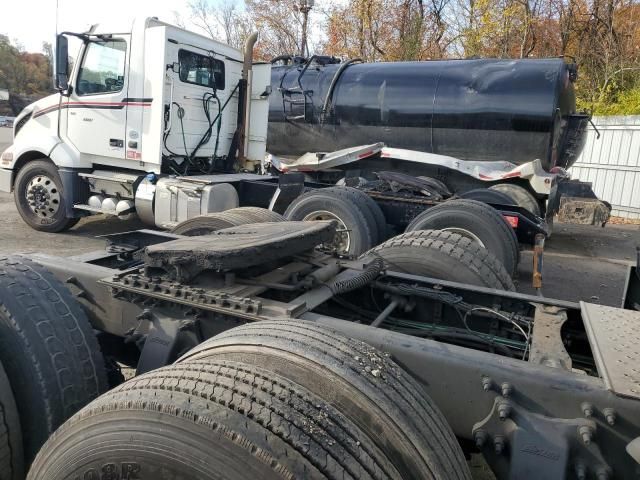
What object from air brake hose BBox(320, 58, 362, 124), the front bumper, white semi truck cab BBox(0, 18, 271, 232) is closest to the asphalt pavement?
white semi truck cab BBox(0, 18, 271, 232)

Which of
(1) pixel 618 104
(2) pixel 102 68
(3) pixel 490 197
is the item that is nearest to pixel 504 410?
(3) pixel 490 197

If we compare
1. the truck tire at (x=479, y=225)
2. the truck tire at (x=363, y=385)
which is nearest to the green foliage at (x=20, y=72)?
the truck tire at (x=479, y=225)

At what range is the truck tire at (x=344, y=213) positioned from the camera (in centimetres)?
655

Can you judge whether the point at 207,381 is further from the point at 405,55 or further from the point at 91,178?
the point at 405,55

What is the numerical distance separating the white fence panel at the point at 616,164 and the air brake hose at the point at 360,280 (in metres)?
13.5

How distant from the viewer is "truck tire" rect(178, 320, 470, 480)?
1626 millimetres

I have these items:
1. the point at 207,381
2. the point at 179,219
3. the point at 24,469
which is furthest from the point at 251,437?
the point at 179,219

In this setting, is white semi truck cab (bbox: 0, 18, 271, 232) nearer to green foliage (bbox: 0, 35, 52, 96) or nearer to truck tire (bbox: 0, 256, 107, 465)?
truck tire (bbox: 0, 256, 107, 465)

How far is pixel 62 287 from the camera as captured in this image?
260 cm

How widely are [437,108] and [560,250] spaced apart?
349 centimetres

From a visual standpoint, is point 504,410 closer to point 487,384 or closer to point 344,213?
point 487,384

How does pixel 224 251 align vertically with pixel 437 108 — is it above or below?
below

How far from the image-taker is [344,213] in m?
6.69

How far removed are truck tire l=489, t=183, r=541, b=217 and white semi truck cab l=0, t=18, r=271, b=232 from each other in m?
3.92
